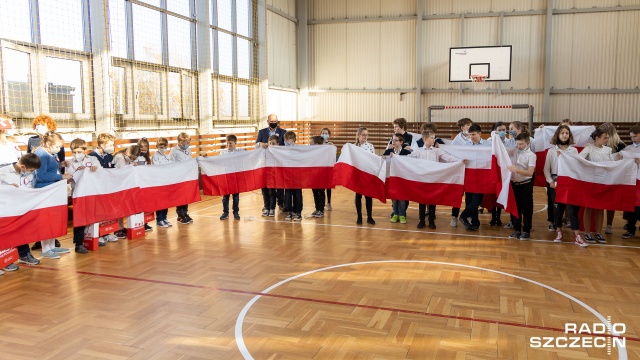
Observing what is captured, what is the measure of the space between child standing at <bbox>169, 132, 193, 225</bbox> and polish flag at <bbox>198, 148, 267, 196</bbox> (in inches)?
11.0

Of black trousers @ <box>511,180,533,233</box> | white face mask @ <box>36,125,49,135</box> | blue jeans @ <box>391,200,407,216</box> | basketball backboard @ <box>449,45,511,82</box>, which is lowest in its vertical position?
blue jeans @ <box>391,200,407,216</box>

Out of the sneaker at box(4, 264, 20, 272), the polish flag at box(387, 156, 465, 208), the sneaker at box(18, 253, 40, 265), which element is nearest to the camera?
the sneaker at box(4, 264, 20, 272)

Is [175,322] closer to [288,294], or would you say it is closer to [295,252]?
[288,294]

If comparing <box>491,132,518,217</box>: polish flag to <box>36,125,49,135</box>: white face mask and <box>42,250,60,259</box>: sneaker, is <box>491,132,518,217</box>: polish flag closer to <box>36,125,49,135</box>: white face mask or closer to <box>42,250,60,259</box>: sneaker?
<box>42,250,60,259</box>: sneaker

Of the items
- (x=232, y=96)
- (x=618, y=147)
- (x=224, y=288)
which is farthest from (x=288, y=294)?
(x=232, y=96)

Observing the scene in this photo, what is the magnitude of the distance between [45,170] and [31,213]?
0.58m

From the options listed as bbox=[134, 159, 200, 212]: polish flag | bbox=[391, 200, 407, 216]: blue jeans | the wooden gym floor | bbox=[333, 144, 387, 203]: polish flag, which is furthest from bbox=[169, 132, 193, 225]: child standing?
bbox=[391, 200, 407, 216]: blue jeans

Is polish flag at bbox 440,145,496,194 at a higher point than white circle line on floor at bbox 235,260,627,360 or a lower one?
higher

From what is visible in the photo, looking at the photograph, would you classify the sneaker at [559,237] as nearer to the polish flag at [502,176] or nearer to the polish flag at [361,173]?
the polish flag at [502,176]

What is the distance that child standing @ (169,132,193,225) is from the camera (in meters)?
7.66

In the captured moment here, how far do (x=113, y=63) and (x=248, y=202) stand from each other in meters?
3.66

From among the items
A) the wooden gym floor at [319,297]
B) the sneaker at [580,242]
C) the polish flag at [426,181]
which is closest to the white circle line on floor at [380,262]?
the wooden gym floor at [319,297]

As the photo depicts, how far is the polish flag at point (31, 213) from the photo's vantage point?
16.7 feet

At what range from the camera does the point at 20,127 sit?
24.8ft
